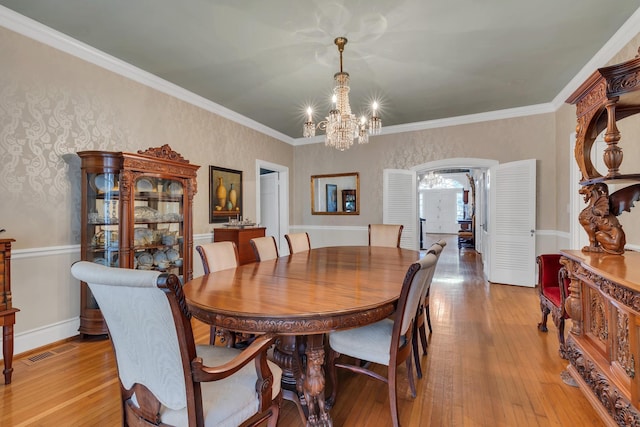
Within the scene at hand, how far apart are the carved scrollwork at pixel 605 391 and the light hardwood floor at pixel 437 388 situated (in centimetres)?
15

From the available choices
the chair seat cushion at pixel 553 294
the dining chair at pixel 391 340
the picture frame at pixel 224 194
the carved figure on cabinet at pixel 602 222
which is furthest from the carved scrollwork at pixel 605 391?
the picture frame at pixel 224 194

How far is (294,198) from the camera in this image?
6293 mm

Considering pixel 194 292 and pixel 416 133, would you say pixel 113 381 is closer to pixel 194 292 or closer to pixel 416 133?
pixel 194 292

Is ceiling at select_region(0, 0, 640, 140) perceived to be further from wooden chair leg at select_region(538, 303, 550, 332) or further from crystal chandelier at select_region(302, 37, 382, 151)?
wooden chair leg at select_region(538, 303, 550, 332)

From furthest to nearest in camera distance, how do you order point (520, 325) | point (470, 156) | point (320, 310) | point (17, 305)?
point (470, 156) → point (520, 325) → point (17, 305) → point (320, 310)

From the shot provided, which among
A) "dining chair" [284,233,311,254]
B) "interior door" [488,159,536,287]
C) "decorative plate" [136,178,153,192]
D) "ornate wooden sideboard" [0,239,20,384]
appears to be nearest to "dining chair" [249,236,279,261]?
"dining chair" [284,233,311,254]

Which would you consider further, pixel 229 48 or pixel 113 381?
pixel 229 48

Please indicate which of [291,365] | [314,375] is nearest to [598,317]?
[314,375]

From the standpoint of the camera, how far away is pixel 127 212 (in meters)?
2.81

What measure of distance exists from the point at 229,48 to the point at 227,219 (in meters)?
2.44

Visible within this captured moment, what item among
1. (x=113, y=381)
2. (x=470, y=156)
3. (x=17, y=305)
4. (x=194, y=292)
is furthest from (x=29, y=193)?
(x=470, y=156)

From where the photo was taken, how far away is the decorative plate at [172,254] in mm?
3293

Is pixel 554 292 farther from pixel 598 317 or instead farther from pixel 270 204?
pixel 270 204

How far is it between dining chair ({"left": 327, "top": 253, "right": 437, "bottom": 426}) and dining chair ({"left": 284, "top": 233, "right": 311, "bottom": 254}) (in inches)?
61.2
